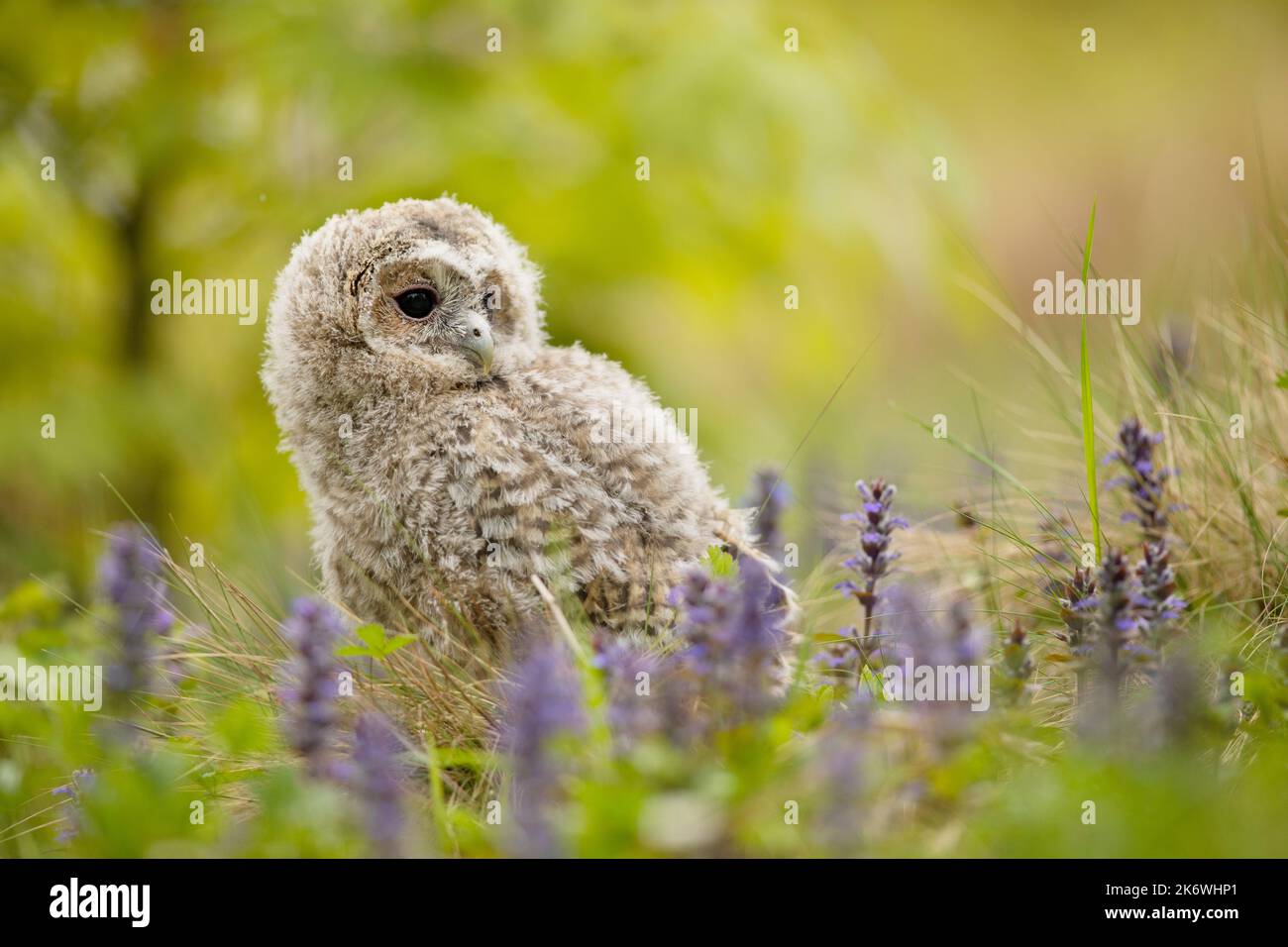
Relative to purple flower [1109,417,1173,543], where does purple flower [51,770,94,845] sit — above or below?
below

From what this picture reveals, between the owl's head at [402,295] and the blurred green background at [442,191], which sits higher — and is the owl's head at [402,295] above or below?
below

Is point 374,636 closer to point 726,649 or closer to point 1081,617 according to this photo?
point 726,649

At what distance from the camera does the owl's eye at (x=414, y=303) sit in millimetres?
3316

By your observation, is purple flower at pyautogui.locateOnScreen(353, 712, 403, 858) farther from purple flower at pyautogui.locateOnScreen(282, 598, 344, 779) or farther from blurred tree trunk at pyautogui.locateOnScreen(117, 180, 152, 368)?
blurred tree trunk at pyautogui.locateOnScreen(117, 180, 152, 368)

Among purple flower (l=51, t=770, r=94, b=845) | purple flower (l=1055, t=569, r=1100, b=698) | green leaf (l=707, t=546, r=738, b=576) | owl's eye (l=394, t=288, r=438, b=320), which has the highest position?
owl's eye (l=394, t=288, r=438, b=320)

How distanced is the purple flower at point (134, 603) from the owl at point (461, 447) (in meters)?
0.43

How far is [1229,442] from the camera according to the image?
3.35 metres

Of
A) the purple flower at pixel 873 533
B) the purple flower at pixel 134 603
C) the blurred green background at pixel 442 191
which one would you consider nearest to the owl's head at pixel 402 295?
the purple flower at pixel 134 603

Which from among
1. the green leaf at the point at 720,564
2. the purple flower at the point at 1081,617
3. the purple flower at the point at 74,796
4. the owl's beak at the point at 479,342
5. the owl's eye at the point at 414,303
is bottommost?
the purple flower at the point at 74,796

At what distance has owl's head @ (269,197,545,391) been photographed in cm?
326

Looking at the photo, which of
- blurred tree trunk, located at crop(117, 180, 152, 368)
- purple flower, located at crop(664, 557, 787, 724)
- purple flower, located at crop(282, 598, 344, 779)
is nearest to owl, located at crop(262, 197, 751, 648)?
purple flower, located at crop(664, 557, 787, 724)

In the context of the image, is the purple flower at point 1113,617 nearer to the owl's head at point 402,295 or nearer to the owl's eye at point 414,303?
the owl's head at point 402,295
